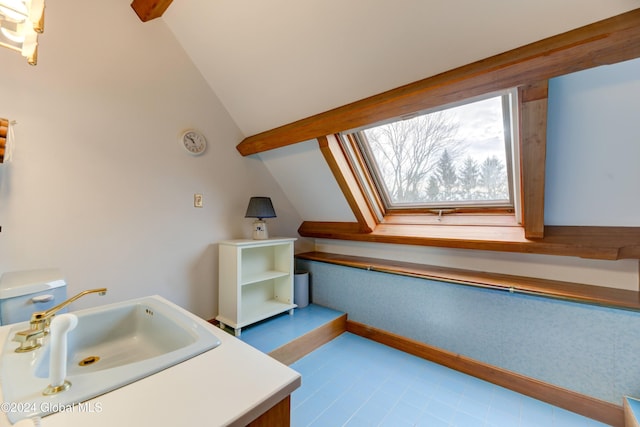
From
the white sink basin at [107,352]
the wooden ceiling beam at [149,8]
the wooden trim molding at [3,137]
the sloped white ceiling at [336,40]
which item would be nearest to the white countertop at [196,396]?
the white sink basin at [107,352]

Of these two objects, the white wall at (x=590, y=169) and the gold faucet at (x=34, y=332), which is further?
the white wall at (x=590, y=169)

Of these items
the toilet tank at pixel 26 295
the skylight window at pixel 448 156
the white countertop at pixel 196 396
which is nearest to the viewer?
the white countertop at pixel 196 396

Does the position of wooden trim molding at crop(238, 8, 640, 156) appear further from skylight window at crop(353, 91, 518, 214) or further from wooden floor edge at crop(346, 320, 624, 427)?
wooden floor edge at crop(346, 320, 624, 427)

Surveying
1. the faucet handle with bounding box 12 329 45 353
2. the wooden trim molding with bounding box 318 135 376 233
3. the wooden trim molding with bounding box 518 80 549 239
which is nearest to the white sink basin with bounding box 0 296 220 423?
the faucet handle with bounding box 12 329 45 353

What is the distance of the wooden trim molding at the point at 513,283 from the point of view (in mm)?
1412

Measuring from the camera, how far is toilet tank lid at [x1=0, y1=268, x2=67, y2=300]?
107 centimetres

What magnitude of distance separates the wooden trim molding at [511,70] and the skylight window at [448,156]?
154 millimetres

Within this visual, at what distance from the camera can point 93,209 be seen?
1.66 metres

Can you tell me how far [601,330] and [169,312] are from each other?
221 cm

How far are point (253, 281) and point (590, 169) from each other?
92.0 inches

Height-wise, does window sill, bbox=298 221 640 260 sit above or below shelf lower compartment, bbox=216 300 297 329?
above

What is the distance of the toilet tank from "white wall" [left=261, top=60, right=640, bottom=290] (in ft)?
8.11

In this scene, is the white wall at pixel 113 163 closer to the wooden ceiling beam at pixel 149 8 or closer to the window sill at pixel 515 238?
the wooden ceiling beam at pixel 149 8

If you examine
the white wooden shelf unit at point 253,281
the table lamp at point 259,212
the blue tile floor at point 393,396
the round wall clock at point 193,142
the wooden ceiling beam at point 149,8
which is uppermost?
the wooden ceiling beam at point 149,8
